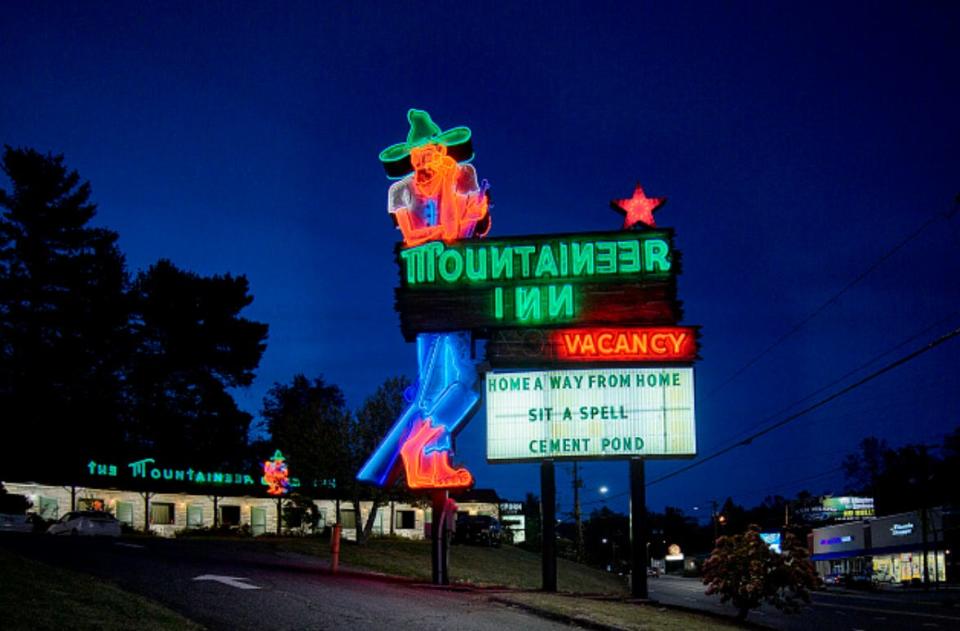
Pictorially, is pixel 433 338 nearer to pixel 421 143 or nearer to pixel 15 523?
pixel 421 143

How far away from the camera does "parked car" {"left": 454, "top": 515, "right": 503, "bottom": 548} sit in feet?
176

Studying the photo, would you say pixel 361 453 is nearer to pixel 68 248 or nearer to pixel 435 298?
pixel 435 298

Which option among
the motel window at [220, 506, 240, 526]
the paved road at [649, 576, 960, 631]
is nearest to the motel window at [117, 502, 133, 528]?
the motel window at [220, 506, 240, 526]

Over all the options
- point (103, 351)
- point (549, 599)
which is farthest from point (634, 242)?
point (103, 351)

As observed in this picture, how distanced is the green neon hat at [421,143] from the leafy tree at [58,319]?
158ft

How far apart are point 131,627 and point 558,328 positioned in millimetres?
15066

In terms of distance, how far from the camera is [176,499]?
6619 centimetres

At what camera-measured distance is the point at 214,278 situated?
8862 centimetres

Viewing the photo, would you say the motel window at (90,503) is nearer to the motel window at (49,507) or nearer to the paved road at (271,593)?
the motel window at (49,507)

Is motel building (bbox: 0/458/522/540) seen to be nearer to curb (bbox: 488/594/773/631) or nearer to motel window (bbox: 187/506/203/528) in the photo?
motel window (bbox: 187/506/203/528)

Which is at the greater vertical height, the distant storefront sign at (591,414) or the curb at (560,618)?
the distant storefront sign at (591,414)

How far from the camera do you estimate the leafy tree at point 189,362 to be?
8456cm

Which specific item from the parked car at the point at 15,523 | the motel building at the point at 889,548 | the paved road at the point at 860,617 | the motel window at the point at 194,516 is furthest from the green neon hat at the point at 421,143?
the motel building at the point at 889,548

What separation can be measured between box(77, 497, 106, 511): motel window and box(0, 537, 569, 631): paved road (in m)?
31.5
